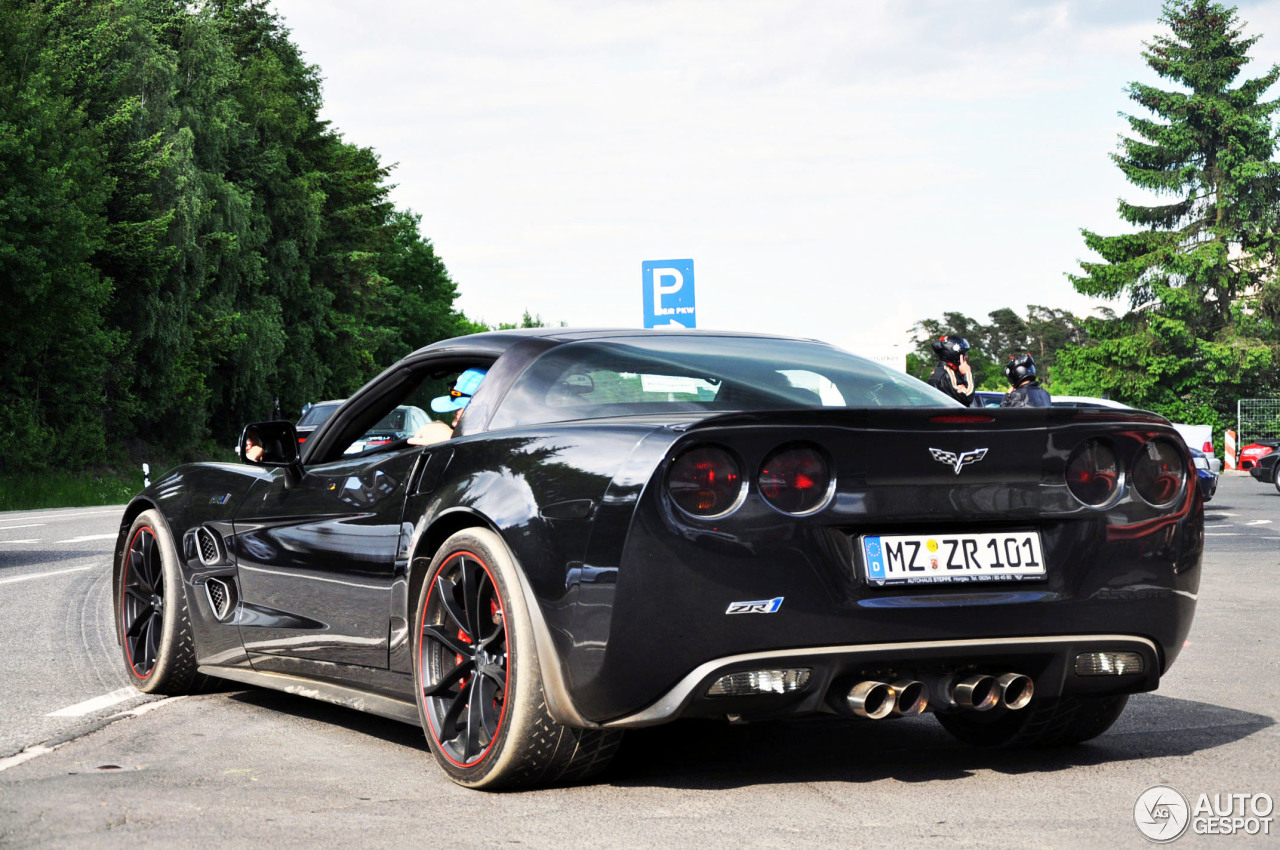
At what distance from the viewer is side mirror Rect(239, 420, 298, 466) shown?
218 inches

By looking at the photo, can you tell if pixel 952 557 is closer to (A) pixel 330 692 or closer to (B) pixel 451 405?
(B) pixel 451 405

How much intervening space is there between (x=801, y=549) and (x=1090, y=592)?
0.90m

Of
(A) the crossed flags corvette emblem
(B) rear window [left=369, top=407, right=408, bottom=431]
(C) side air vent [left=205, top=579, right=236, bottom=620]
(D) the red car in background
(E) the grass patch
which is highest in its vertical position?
(B) rear window [left=369, top=407, right=408, bottom=431]

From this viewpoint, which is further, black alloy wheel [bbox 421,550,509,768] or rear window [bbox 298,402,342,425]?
rear window [bbox 298,402,342,425]

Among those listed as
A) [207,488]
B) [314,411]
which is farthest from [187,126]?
[207,488]

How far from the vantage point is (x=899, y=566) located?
4113 millimetres

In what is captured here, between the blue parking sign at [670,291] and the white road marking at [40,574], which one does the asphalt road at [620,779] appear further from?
the blue parking sign at [670,291]

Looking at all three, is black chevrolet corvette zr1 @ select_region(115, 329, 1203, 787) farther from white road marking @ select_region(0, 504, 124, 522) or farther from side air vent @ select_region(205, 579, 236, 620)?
white road marking @ select_region(0, 504, 124, 522)

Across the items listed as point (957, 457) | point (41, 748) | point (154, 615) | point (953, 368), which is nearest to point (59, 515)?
point (953, 368)

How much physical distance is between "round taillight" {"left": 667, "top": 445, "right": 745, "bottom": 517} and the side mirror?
2.03 meters

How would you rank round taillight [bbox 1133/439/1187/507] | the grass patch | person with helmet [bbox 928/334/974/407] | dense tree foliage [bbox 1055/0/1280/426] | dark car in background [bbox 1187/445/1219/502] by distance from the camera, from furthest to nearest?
dense tree foliage [bbox 1055/0/1280/426]
the grass patch
dark car in background [bbox 1187/445/1219/502]
person with helmet [bbox 928/334/974/407]
round taillight [bbox 1133/439/1187/507]

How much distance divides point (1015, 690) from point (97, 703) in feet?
11.9

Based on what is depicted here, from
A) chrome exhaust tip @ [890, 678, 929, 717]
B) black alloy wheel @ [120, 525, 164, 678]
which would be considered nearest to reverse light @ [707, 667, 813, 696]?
chrome exhaust tip @ [890, 678, 929, 717]

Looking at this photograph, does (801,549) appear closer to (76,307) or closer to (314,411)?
(314,411)
